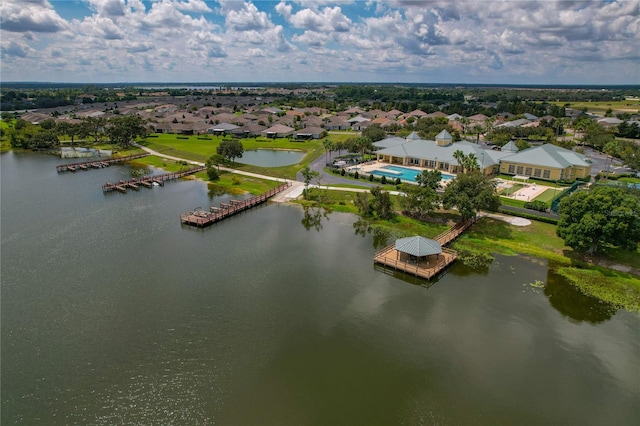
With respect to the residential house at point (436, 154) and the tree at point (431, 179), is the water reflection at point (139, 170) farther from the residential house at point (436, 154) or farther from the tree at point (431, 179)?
the tree at point (431, 179)

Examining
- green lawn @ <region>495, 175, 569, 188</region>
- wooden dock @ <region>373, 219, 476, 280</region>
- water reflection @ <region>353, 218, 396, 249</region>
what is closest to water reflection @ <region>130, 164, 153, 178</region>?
water reflection @ <region>353, 218, 396, 249</region>

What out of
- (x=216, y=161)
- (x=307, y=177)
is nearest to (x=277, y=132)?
(x=216, y=161)

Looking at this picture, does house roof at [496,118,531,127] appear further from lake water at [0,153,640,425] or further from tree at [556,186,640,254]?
lake water at [0,153,640,425]

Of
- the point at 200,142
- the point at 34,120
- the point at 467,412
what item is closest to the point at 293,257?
the point at 467,412

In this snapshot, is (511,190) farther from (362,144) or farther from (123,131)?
(123,131)

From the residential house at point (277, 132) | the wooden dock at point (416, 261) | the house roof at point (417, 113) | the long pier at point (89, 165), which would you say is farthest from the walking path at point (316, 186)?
the house roof at point (417, 113)

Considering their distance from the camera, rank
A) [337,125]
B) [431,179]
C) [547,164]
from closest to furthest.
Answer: [431,179]
[547,164]
[337,125]

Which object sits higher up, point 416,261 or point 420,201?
point 420,201

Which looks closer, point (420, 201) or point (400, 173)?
point (420, 201)
